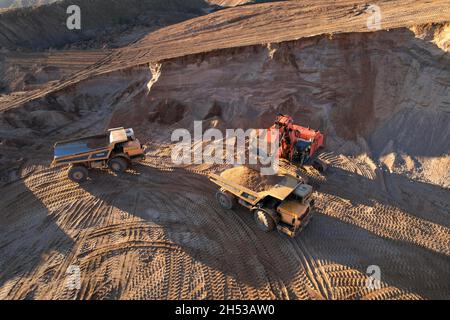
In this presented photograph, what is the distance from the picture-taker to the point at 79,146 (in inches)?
454

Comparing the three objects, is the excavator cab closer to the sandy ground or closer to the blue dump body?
the sandy ground

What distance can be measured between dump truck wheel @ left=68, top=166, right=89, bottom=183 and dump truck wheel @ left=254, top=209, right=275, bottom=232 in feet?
19.5

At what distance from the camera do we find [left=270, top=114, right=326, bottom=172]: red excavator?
35.2 feet

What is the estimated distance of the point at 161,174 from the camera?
11.7 m

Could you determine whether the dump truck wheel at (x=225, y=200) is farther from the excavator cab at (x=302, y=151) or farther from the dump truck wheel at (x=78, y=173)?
the dump truck wheel at (x=78, y=173)

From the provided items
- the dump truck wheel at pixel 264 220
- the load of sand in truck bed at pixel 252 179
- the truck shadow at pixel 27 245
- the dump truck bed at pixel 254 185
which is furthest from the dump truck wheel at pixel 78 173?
the dump truck wheel at pixel 264 220

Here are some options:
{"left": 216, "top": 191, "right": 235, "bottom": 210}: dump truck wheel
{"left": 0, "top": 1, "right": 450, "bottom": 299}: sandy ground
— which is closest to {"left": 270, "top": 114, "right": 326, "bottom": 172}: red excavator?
{"left": 0, "top": 1, "right": 450, "bottom": 299}: sandy ground

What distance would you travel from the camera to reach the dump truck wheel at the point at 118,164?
1132cm

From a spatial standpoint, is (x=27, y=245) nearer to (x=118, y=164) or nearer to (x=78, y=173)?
(x=78, y=173)

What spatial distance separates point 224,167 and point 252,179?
2.71 metres

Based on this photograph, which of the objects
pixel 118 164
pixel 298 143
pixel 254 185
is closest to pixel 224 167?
pixel 298 143

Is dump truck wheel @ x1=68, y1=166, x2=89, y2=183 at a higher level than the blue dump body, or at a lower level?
lower

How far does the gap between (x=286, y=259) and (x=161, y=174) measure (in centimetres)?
531
